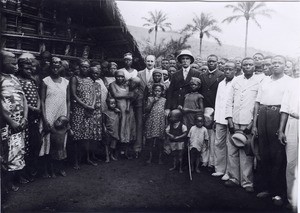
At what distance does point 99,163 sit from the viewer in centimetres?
441

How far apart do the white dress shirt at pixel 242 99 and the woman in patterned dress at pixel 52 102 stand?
220 cm

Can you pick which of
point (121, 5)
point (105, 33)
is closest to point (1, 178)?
point (105, 33)

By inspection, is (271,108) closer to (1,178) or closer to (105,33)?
(105,33)

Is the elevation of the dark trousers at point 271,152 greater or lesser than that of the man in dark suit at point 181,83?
lesser

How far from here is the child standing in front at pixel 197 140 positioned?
13.8 ft

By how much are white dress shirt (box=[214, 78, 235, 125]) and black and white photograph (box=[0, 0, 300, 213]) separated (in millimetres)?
14

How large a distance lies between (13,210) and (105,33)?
2698 mm

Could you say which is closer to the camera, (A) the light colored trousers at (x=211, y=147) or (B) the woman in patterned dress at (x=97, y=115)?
(A) the light colored trousers at (x=211, y=147)

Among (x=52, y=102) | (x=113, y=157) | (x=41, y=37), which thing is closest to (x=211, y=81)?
(x=113, y=157)

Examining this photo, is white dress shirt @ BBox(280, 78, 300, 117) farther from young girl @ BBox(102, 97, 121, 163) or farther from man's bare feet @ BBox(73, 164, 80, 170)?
man's bare feet @ BBox(73, 164, 80, 170)

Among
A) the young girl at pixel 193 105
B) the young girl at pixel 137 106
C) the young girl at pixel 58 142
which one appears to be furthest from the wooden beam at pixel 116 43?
the young girl at pixel 58 142

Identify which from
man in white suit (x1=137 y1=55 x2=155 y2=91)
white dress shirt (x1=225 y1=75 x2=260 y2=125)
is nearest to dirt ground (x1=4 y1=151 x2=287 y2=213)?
white dress shirt (x1=225 y1=75 x2=260 y2=125)

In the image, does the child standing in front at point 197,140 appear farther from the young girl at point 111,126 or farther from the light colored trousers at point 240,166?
the young girl at point 111,126

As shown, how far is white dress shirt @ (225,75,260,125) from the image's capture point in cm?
398
